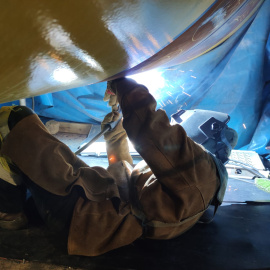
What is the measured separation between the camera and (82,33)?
0.36 m

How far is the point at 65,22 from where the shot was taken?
0.32 metres

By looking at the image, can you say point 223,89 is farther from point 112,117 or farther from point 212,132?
point 112,117

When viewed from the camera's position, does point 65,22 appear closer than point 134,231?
Yes

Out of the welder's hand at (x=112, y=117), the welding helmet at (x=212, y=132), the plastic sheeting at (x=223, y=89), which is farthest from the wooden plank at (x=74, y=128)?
the welder's hand at (x=112, y=117)

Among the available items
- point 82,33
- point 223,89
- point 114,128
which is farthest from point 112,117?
point 223,89

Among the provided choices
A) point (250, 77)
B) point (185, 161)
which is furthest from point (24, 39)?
point (250, 77)

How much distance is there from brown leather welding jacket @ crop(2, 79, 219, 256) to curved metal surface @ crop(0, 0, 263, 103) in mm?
176

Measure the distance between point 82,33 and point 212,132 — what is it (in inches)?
36.4

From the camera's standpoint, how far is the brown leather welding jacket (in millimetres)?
600

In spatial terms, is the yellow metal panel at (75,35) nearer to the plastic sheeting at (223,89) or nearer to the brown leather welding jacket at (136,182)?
the brown leather welding jacket at (136,182)

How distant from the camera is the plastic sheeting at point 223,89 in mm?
2012

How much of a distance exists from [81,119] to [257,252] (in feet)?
7.41

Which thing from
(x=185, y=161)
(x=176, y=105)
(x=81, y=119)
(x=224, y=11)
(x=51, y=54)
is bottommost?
(x=176, y=105)

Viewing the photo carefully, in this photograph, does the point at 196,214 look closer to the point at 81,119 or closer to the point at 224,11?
the point at 224,11
